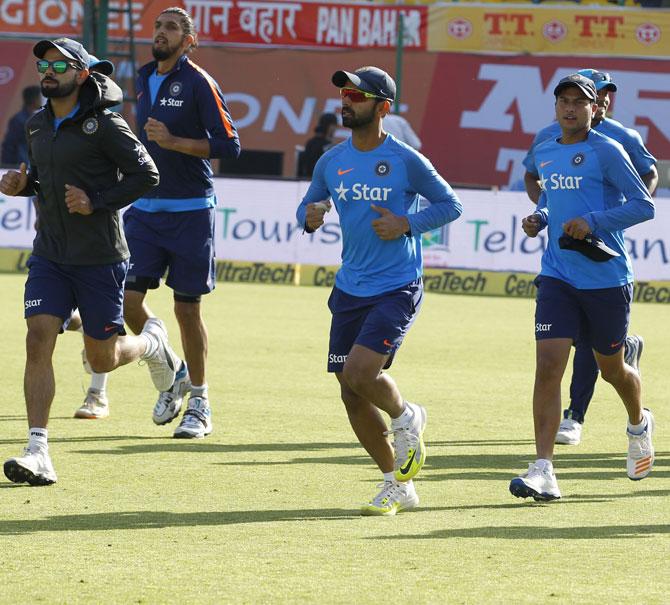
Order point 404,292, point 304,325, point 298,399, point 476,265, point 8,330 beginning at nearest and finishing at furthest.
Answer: point 404,292, point 298,399, point 8,330, point 304,325, point 476,265

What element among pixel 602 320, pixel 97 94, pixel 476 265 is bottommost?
pixel 476 265

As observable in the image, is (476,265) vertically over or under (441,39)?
under

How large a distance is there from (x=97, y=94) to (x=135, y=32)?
2081 cm

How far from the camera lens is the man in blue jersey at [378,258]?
7.16 meters

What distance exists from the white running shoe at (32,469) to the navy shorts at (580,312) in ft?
8.08

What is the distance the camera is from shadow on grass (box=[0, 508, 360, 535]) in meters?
6.60

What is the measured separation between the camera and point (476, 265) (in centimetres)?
2125

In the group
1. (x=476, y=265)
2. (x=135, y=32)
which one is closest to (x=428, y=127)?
(x=135, y=32)

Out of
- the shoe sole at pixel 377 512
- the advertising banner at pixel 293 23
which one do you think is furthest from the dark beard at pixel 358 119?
the advertising banner at pixel 293 23

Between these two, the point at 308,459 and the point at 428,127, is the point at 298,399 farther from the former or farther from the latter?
the point at 428,127

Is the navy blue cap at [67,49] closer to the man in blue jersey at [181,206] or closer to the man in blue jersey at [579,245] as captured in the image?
the man in blue jersey at [181,206]

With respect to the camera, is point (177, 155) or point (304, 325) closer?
point (177, 155)

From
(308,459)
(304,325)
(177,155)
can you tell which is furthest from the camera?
(304,325)

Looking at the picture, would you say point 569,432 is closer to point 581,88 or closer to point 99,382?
point 581,88
